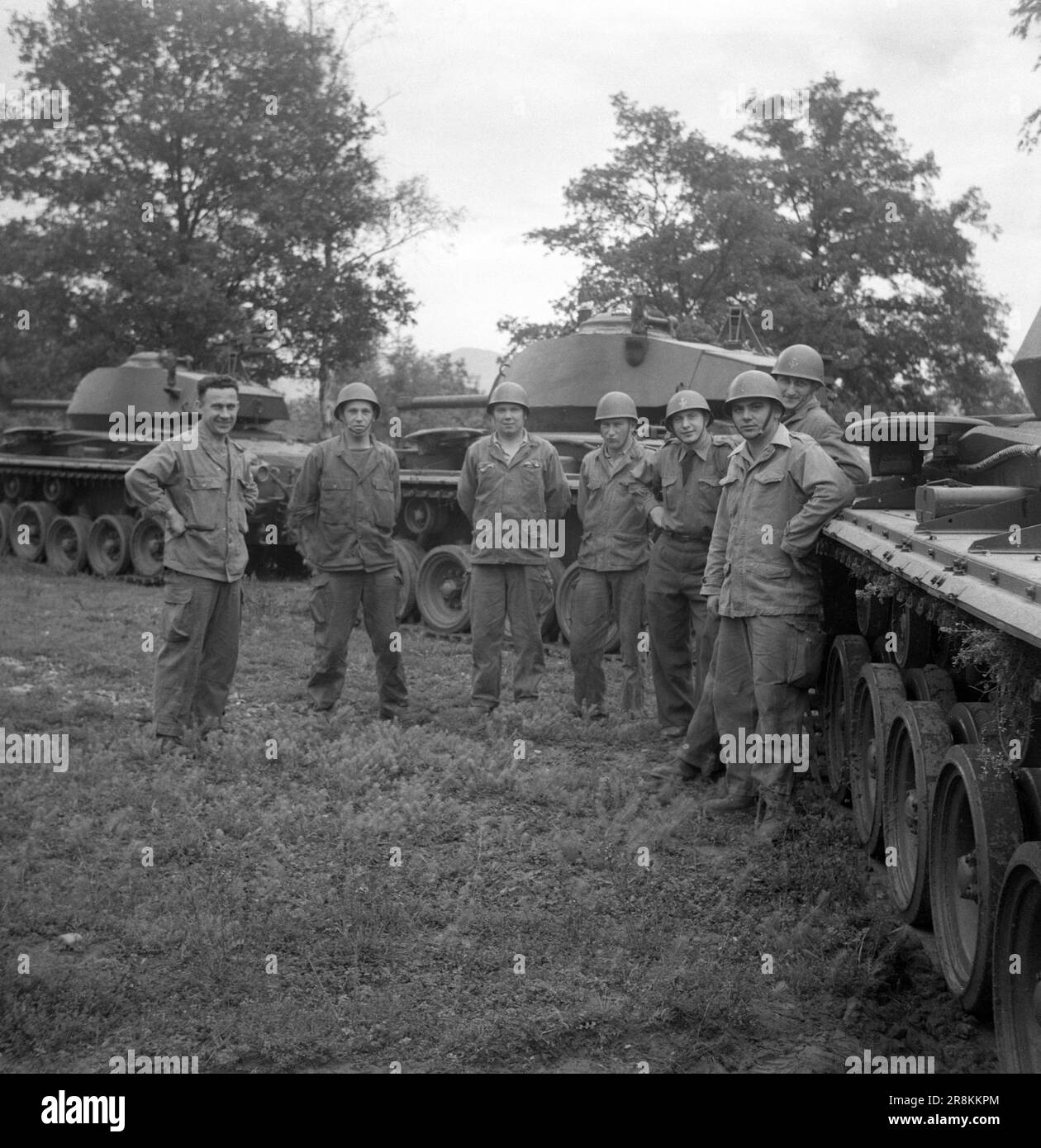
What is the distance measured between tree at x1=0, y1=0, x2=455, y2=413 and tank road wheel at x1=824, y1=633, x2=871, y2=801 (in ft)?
68.0

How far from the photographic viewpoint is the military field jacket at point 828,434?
6.39m

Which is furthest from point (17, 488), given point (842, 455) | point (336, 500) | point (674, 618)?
point (842, 455)

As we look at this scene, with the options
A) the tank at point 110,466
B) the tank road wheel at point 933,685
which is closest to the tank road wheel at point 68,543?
the tank at point 110,466

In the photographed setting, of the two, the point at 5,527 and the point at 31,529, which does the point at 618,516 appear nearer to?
the point at 31,529

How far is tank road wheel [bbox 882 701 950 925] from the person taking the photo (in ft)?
15.0

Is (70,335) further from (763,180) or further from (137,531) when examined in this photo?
(763,180)

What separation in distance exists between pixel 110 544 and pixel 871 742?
38.5ft

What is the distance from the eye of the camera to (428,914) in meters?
4.80

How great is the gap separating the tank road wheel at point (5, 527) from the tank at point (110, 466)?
15mm

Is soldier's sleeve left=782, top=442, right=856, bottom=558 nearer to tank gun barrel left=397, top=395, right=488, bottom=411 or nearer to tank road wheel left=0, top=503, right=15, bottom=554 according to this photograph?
tank gun barrel left=397, top=395, right=488, bottom=411

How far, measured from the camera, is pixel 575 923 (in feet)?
15.4

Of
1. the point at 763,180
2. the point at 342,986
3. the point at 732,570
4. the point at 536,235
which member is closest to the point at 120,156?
the point at 536,235

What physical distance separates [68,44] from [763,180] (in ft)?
48.3
